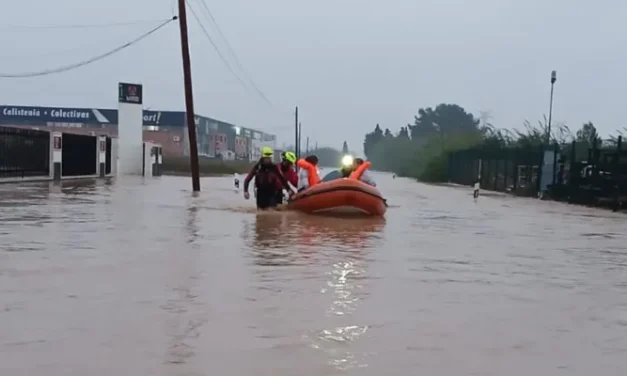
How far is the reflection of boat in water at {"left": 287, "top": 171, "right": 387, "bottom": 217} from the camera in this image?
16.5 metres

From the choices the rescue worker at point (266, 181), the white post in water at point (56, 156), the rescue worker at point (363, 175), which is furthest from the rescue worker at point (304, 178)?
the white post in water at point (56, 156)

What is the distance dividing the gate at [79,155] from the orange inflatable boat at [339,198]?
23114 mm

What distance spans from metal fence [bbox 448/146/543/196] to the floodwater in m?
20.2

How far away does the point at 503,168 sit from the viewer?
131ft

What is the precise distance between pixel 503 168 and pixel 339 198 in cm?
2475

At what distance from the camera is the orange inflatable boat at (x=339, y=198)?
54.1 ft

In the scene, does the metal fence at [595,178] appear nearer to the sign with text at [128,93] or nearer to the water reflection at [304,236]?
the water reflection at [304,236]

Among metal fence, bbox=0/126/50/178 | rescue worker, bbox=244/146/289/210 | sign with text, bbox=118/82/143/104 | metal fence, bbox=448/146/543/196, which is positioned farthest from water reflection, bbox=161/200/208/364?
sign with text, bbox=118/82/143/104

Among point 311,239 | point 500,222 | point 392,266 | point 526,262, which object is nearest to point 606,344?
point 392,266

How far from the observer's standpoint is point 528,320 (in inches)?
268

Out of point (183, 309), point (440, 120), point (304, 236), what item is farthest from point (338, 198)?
point (440, 120)

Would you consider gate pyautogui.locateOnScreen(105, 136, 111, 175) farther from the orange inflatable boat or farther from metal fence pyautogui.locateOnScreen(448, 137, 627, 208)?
the orange inflatable boat

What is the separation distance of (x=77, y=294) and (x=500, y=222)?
41.4 ft

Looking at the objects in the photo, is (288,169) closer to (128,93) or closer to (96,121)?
(128,93)
